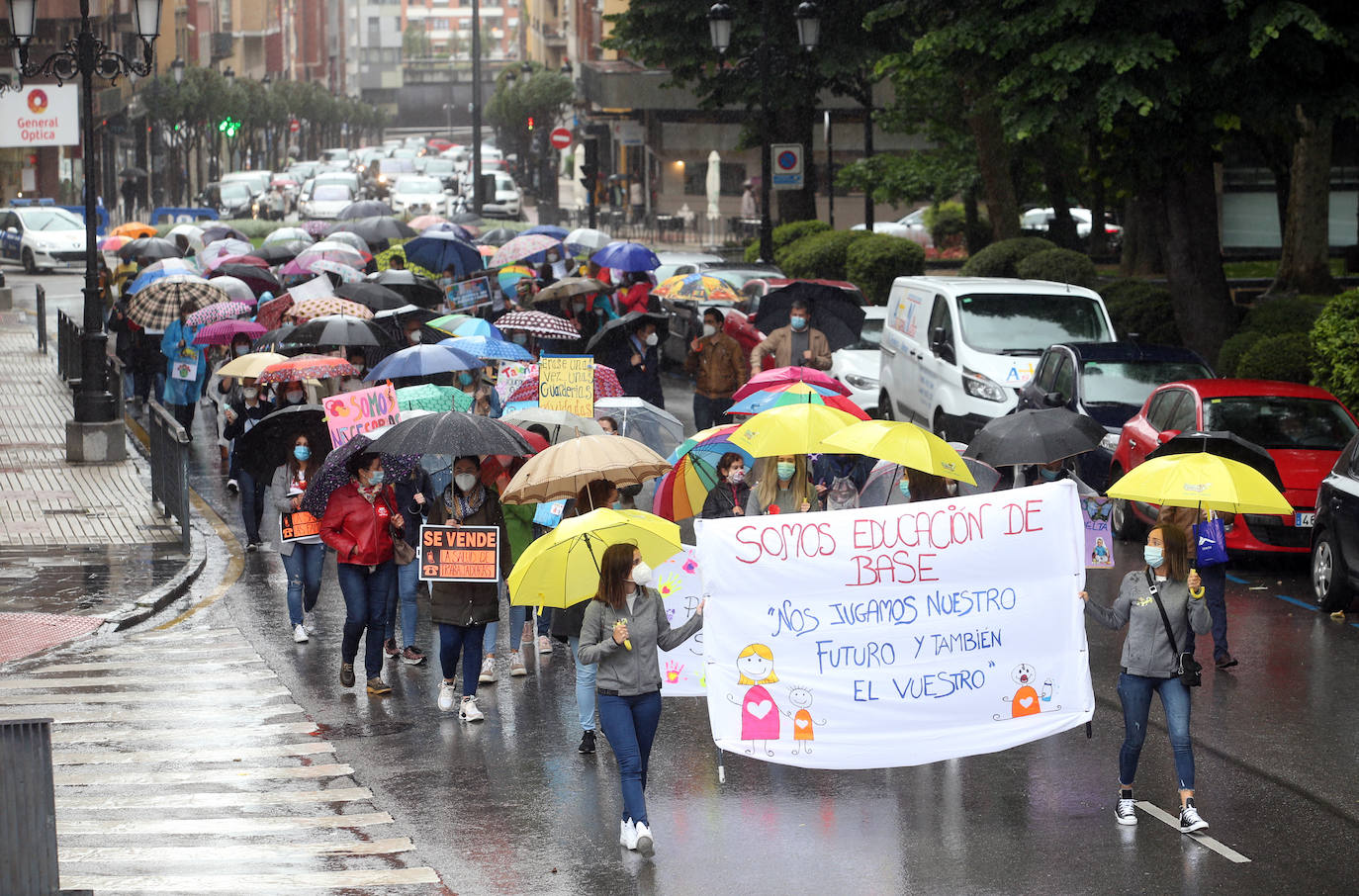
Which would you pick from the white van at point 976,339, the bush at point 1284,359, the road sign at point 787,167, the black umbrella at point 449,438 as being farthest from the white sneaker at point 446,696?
the road sign at point 787,167

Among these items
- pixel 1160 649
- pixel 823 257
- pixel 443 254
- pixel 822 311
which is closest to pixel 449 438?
pixel 1160 649

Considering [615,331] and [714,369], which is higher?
[615,331]

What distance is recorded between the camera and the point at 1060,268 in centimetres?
2922

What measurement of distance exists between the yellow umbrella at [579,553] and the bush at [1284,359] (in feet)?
42.7

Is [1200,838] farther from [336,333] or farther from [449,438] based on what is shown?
[336,333]

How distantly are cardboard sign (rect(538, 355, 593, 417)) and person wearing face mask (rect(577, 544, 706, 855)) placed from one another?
6230 millimetres

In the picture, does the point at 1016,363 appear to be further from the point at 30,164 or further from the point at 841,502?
the point at 30,164

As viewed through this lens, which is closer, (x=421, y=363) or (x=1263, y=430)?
(x=421, y=363)

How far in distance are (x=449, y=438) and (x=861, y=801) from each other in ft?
11.8

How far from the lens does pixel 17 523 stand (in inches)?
720

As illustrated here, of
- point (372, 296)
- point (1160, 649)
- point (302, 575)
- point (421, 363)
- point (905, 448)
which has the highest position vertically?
point (372, 296)

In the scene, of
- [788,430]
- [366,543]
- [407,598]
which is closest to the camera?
[366,543]

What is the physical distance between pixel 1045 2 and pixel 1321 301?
9910 mm

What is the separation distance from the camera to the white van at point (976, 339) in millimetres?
20375
